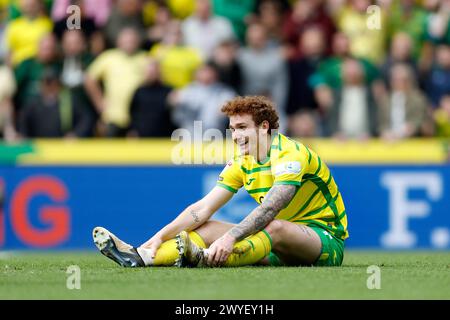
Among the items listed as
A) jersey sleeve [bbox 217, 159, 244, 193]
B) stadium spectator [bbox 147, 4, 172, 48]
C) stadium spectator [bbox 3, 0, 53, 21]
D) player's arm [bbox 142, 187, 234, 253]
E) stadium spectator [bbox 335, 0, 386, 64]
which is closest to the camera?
player's arm [bbox 142, 187, 234, 253]

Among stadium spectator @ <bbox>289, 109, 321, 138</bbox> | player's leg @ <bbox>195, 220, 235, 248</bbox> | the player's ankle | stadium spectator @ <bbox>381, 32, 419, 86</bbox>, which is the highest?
stadium spectator @ <bbox>381, 32, 419, 86</bbox>

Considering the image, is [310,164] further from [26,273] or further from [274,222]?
[26,273]

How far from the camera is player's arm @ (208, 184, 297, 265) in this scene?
8.66m

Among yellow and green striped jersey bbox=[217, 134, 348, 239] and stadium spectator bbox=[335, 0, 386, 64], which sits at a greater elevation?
stadium spectator bbox=[335, 0, 386, 64]

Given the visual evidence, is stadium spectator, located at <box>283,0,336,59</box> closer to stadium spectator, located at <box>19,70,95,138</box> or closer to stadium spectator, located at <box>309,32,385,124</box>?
stadium spectator, located at <box>309,32,385,124</box>

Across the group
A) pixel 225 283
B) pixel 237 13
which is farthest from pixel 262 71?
pixel 225 283

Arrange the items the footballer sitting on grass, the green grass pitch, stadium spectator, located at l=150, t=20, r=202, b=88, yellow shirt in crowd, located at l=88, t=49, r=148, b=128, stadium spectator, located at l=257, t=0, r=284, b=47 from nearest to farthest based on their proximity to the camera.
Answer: the green grass pitch < the footballer sitting on grass < yellow shirt in crowd, located at l=88, t=49, r=148, b=128 < stadium spectator, located at l=150, t=20, r=202, b=88 < stadium spectator, located at l=257, t=0, r=284, b=47

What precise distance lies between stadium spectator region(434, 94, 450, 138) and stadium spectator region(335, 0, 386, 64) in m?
1.14

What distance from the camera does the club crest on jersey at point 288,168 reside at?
8797 millimetres

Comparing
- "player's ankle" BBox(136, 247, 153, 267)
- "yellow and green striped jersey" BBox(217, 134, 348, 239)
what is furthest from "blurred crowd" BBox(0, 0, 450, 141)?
"player's ankle" BBox(136, 247, 153, 267)

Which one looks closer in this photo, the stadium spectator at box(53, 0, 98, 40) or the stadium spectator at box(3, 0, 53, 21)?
the stadium spectator at box(53, 0, 98, 40)

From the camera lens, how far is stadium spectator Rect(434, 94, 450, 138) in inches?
624

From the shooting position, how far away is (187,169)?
15000mm
